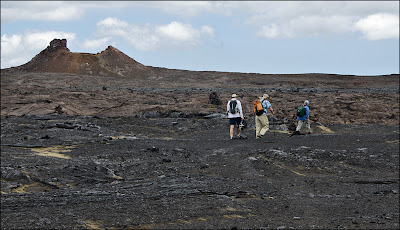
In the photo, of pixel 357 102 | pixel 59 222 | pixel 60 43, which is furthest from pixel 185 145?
pixel 60 43

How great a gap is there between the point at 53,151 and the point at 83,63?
5470cm

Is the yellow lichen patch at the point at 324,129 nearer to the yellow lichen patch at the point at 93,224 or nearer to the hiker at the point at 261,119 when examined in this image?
the hiker at the point at 261,119

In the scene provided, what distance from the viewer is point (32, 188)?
10.3 metres

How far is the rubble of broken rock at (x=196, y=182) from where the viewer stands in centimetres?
762

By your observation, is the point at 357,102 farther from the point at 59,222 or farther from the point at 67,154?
the point at 59,222

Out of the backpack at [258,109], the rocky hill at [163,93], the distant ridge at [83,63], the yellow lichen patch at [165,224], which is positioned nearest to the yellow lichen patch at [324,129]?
the rocky hill at [163,93]

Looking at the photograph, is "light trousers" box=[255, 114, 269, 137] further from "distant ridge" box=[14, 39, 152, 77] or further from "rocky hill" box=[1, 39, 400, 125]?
"distant ridge" box=[14, 39, 152, 77]

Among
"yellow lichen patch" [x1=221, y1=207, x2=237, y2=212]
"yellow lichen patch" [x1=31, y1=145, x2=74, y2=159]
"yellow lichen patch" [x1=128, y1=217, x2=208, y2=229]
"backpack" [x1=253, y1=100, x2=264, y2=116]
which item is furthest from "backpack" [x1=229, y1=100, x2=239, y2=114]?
"yellow lichen patch" [x1=128, y1=217, x2=208, y2=229]

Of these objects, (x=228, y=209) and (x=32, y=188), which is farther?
(x=32, y=188)

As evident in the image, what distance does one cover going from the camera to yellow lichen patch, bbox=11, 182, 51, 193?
1007 cm

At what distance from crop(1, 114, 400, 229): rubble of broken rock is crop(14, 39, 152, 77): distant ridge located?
48.5 m

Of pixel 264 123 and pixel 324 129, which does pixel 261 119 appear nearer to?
pixel 264 123

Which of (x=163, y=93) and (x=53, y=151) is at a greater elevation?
(x=163, y=93)

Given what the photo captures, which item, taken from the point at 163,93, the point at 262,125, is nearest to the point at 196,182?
the point at 262,125
